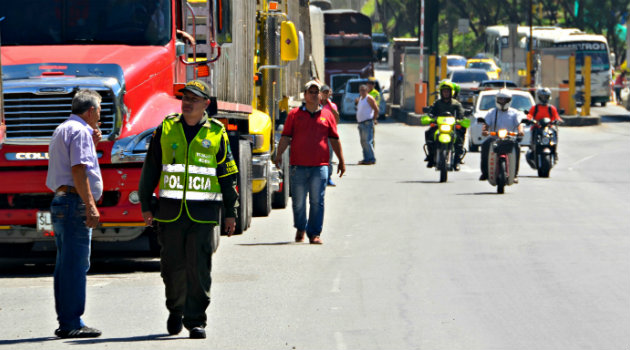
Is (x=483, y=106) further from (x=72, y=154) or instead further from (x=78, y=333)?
(x=78, y=333)

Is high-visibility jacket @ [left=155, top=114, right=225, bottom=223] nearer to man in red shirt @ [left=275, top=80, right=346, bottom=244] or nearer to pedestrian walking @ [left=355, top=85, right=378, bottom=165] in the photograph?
man in red shirt @ [left=275, top=80, right=346, bottom=244]

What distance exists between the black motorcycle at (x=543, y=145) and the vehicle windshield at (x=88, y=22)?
40.9 ft

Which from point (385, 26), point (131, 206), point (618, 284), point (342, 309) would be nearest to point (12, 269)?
point (131, 206)

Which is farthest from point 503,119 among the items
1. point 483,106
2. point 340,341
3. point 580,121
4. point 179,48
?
point 580,121

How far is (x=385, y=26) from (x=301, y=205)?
9372 cm

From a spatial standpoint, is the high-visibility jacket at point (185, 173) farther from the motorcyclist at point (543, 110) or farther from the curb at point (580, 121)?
the curb at point (580, 121)

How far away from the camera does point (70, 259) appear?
8.88 meters

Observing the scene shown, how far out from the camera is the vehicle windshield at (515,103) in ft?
105

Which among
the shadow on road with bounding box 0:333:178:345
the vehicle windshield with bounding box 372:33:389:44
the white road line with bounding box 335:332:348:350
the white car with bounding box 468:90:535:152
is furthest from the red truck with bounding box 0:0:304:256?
the vehicle windshield with bounding box 372:33:389:44

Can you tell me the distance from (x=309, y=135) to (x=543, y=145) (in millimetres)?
10796

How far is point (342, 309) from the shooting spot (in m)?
9.98

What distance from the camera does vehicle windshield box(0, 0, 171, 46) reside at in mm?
12789

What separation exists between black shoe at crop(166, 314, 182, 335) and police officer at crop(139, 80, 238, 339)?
0.32 ft

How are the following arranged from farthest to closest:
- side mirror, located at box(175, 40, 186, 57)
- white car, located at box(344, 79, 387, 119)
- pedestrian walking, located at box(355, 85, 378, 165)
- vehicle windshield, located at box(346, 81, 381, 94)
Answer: vehicle windshield, located at box(346, 81, 381, 94) < white car, located at box(344, 79, 387, 119) < pedestrian walking, located at box(355, 85, 378, 165) < side mirror, located at box(175, 40, 186, 57)
